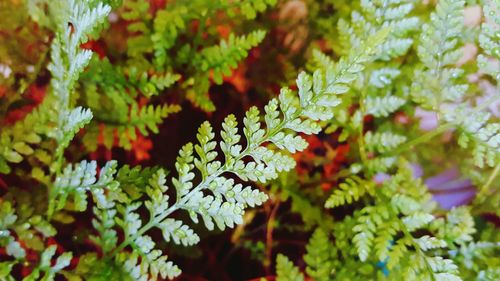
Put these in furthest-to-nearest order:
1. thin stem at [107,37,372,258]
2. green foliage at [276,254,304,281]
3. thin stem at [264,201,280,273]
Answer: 1. thin stem at [264,201,280,273]
2. green foliage at [276,254,304,281]
3. thin stem at [107,37,372,258]

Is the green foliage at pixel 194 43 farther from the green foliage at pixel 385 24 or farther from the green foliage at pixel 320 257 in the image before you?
the green foliage at pixel 320 257

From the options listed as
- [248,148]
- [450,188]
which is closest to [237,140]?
[248,148]

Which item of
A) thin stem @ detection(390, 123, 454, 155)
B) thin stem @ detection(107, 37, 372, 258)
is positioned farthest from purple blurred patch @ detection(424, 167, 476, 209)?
thin stem @ detection(107, 37, 372, 258)

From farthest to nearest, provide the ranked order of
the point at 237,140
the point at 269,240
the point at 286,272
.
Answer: the point at 269,240 < the point at 286,272 < the point at 237,140

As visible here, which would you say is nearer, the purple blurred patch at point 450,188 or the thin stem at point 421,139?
the thin stem at point 421,139

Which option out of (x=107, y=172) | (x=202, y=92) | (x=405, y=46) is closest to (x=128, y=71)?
(x=202, y=92)

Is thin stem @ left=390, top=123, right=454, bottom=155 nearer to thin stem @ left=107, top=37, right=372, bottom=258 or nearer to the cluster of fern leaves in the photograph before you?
the cluster of fern leaves

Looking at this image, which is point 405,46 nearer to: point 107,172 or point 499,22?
point 499,22

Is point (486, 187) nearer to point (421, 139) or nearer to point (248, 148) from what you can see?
point (421, 139)

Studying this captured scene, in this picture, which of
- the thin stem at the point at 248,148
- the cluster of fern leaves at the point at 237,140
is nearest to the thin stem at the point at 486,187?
the cluster of fern leaves at the point at 237,140
